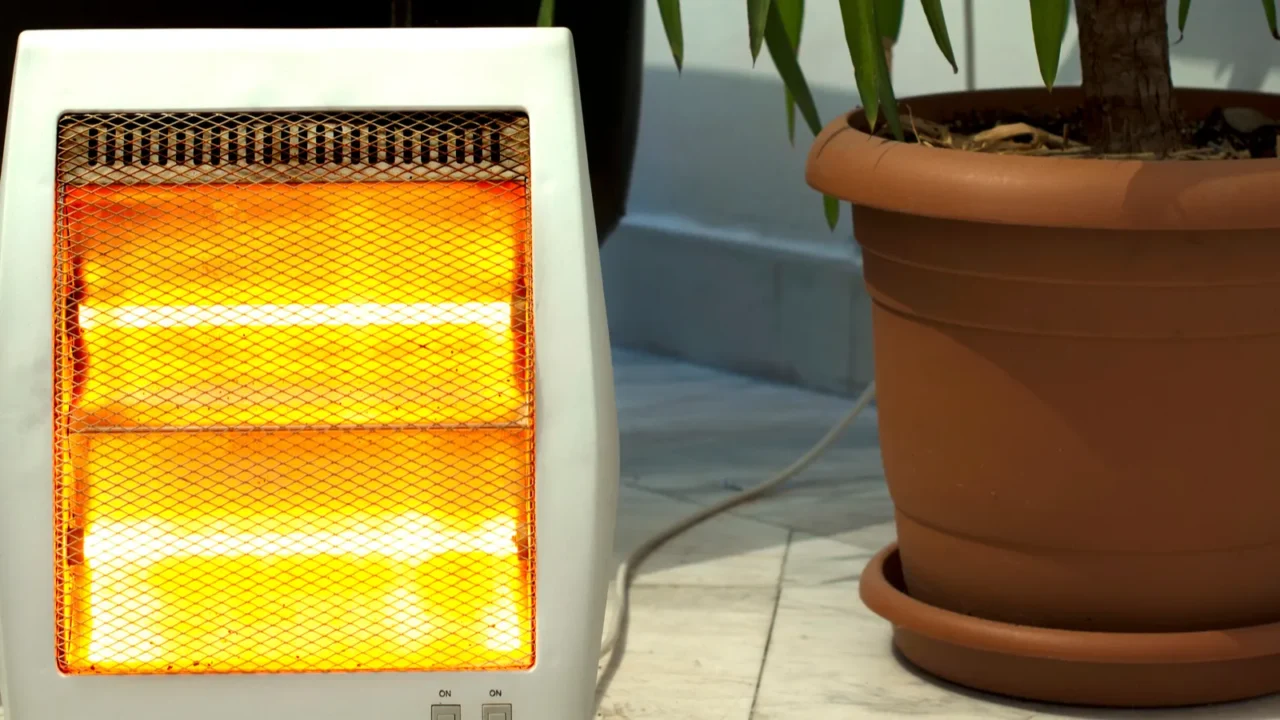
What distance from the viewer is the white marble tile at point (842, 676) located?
3.81 feet

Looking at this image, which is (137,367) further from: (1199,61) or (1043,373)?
(1199,61)

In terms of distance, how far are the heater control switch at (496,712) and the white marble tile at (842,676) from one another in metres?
0.37

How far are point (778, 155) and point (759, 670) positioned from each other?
1091 millimetres

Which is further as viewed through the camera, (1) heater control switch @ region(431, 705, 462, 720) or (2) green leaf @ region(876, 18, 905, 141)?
(2) green leaf @ region(876, 18, 905, 141)

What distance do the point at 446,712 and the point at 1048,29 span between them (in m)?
0.60

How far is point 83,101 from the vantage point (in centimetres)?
78

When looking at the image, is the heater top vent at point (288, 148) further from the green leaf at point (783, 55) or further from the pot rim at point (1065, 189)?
the green leaf at point (783, 55)

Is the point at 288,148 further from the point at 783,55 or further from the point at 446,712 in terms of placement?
the point at 783,55

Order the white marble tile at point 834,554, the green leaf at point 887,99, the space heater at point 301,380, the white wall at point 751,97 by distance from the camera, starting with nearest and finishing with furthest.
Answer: the space heater at point 301,380, the green leaf at point 887,99, the white marble tile at point 834,554, the white wall at point 751,97

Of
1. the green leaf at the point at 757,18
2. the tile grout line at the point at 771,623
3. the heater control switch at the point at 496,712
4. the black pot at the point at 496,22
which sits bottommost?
the tile grout line at the point at 771,623

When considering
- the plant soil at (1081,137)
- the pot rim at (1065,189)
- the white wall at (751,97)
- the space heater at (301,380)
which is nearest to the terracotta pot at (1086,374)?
the pot rim at (1065,189)

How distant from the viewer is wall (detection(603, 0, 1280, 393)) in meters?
2.03

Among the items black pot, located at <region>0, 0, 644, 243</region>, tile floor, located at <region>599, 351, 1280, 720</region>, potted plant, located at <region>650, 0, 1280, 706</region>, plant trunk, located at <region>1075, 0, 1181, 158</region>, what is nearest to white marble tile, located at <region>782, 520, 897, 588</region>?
tile floor, located at <region>599, 351, 1280, 720</region>

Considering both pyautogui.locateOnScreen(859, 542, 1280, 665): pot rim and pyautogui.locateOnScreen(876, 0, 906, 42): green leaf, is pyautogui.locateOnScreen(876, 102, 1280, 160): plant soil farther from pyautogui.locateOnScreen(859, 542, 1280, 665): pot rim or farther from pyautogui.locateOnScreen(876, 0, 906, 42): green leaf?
pyautogui.locateOnScreen(859, 542, 1280, 665): pot rim
